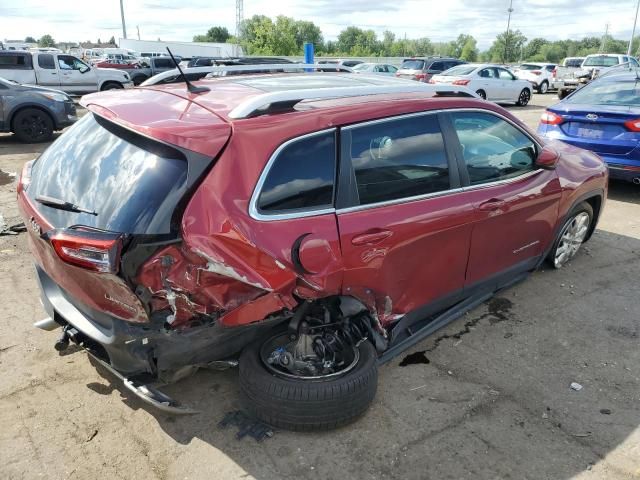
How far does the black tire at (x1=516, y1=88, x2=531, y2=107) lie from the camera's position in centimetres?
2000

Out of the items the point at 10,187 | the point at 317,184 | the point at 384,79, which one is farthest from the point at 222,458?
the point at 10,187

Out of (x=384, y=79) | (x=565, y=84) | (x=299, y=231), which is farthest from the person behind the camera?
(x=565, y=84)

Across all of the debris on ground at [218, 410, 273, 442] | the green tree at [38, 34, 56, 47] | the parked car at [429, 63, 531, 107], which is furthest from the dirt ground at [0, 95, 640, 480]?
the green tree at [38, 34, 56, 47]

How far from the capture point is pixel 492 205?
3.61 m

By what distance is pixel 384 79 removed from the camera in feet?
12.9

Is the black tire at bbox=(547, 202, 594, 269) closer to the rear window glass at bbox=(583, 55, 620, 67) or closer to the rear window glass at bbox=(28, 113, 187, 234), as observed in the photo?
the rear window glass at bbox=(28, 113, 187, 234)

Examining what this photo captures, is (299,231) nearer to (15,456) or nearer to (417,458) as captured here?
(417,458)

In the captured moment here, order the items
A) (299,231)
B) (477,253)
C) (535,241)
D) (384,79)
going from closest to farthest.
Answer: (299,231)
(477,253)
(384,79)
(535,241)

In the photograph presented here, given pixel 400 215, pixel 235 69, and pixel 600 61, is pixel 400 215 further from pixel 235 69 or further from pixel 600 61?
pixel 600 61

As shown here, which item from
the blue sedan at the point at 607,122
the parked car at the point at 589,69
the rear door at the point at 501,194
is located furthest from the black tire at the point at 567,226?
the parked car at the point at 589,69

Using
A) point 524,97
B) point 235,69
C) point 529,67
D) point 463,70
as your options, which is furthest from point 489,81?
point 235,69

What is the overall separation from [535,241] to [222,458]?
2989mm

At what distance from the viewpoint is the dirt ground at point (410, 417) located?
2.66m

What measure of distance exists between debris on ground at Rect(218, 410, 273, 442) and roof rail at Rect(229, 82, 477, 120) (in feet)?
5.50
